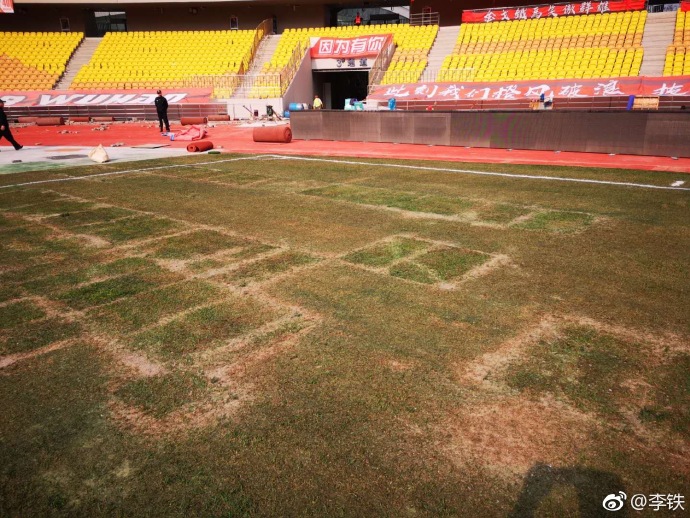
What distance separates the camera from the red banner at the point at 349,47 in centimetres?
3200

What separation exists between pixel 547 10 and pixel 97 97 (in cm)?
2982

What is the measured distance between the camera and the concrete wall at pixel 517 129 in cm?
1393

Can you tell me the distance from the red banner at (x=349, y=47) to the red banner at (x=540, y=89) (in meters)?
5.11

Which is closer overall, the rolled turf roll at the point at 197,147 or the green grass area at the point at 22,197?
the green grass area at the point at 22,197

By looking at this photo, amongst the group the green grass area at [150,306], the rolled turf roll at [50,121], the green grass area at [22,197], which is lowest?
the green grass area at [150,306]

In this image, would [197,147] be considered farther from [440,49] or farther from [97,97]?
[97,97]

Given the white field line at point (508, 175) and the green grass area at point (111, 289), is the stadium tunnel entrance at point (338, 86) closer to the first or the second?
the white field line at point (508, 175)

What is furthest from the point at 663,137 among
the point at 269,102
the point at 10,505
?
the point at 269,102

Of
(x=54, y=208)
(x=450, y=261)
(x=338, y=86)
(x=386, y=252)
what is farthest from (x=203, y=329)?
(x=338, y=86)

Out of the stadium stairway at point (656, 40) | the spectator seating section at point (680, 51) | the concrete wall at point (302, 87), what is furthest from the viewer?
the concrete wall at point (302, 87)

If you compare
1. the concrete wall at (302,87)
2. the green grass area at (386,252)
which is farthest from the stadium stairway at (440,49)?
the green grass area at (386,252)

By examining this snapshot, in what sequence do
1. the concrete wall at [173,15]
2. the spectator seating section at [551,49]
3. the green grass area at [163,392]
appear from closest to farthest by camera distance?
the green grass area at [163,392] < the spectator seating section at [551,49] < the concrete wall at [173,15]

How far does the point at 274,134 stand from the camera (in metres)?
20.2

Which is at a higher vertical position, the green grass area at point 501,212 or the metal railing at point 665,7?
the metal railing at point 665,7
